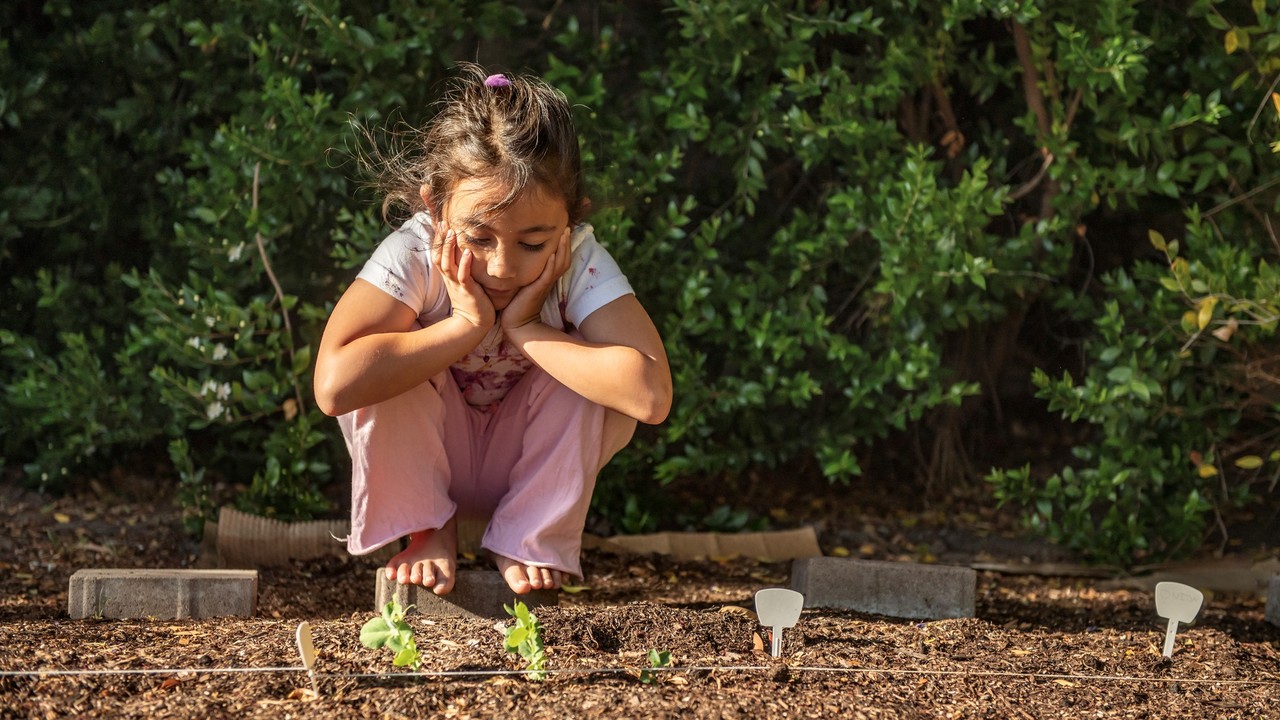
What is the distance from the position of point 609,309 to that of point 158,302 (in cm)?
142

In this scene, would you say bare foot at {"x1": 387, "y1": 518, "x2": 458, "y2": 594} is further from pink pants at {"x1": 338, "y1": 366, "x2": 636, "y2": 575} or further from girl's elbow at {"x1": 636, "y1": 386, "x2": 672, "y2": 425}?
girl's elbow at {"x1": 636, "y1": 386, "x2": 672, "y2": 425}

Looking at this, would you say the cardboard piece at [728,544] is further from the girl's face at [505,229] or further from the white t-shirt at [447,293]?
the girl's face at [505,229]

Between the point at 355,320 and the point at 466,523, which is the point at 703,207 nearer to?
the point at 466,523

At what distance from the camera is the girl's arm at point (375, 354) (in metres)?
2.26

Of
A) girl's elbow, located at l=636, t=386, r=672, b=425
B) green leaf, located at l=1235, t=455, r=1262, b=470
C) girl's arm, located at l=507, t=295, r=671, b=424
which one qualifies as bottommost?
green leaf, located at l=1235, t=455, r=1262, b=470

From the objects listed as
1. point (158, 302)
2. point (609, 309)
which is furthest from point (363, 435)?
point (158, 302)

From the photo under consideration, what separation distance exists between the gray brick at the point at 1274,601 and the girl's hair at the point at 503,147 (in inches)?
69.4

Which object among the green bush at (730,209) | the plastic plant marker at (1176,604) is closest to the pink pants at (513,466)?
the green bush at (730,209)

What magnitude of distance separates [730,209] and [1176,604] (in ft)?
6.14

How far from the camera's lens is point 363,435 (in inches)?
94.3

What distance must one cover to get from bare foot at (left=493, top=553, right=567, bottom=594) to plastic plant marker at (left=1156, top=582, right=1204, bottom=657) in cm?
114

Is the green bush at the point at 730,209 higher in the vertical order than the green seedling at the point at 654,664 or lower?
higher

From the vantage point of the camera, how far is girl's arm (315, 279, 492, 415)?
2.26m

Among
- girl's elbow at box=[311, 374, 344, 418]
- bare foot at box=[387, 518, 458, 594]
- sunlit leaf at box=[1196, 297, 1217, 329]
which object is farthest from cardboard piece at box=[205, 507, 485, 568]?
sunlit leaf at box=[1196, 297, 1217, 329]
